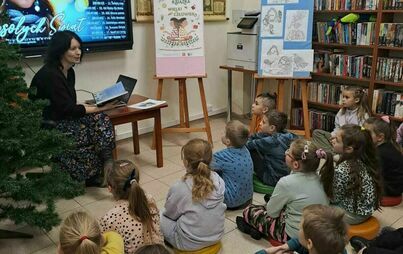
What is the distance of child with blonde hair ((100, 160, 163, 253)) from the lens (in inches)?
67.1

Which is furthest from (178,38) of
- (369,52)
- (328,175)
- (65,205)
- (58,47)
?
(328,175)

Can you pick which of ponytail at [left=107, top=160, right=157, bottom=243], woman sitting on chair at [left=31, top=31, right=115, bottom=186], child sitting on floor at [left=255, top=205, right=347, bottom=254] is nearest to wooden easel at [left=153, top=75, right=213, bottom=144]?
woman sitting on chair at [left=31, top=31, right=115, bottom=186]

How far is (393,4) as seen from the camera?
3.43 m

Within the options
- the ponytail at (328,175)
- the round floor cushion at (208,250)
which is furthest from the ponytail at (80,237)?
the ponytail at (328,175)

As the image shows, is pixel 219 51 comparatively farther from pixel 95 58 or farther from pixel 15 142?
pixel 15 142

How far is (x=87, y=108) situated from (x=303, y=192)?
67.4 inches

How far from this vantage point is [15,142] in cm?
181

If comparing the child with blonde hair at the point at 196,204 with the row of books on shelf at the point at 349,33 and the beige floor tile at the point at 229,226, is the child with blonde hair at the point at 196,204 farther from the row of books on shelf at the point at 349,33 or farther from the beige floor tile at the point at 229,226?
the row of books on shelf at the point at 349,33

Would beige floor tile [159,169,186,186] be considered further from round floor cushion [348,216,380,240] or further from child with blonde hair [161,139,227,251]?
round floor cushion [348,216,380,240]

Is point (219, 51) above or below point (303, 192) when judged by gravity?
above

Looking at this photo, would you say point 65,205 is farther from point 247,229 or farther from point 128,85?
point 247,229

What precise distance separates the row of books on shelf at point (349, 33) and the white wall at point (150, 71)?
996mm

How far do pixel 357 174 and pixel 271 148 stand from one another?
27.7 inches

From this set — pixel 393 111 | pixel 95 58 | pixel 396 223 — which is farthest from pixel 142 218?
pixel 393 111
